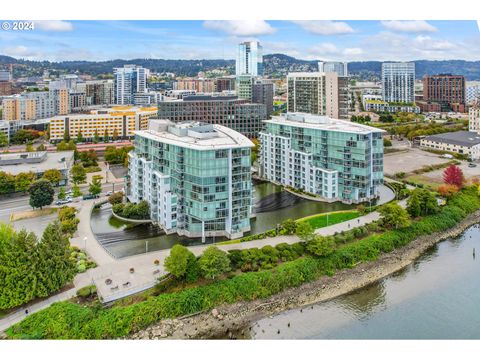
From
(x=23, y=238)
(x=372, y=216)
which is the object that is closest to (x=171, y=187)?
(x=23, y=238)

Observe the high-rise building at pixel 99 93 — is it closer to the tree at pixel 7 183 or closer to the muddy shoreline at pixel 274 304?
the tree at pixel 7 183

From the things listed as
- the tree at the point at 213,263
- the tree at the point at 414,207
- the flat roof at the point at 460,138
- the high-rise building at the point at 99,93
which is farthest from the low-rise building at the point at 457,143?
the high-rise building at the point at 99,93

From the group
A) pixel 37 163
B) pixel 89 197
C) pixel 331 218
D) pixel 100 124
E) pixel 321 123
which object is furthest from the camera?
pixel 100 124

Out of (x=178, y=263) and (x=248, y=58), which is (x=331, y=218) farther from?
(x=248, y=58)

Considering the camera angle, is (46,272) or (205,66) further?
(205,66)

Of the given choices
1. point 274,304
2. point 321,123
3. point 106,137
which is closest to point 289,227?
point 274,304

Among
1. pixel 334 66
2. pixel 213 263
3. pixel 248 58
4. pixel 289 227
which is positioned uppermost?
pixel 248 58

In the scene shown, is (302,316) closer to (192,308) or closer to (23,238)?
(192,308)
